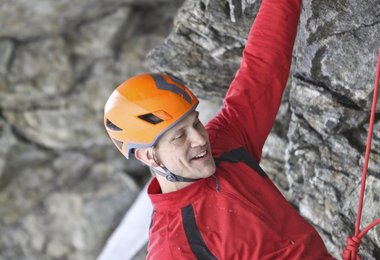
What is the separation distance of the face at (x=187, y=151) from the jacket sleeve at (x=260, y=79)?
38 centimetres

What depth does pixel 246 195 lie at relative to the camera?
3701 millimetres

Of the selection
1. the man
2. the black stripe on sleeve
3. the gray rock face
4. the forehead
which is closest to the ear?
the man

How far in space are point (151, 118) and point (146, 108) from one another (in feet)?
0.24

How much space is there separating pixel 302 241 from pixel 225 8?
7.32 ft

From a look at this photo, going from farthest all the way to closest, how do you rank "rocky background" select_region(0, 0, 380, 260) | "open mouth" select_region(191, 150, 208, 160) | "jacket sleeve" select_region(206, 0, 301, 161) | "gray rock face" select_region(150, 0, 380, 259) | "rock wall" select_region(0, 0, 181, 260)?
"rock wall" select_region(0, 0, 181, 260) < "rocky background" select_region(0, 0, 380, 260) < "gray rock face" select_region(150, 0, 380, 259) < "jacket sleeve" select_region(206, 0, 301, 161) < "open mouth" select_region(191, 150, 208, 160)

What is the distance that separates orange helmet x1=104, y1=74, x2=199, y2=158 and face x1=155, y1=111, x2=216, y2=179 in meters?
0.06

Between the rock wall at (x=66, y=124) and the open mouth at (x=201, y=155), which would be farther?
the rock wall at (x=66, y=124)

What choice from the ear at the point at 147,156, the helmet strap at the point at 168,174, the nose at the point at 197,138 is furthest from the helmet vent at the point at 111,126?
the nose at the point at 197,138

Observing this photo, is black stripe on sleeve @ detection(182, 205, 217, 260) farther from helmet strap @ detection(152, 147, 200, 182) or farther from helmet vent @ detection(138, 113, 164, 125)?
helmet vent @ detection(138, 113, 164, 125)

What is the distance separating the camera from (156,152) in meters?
3.64

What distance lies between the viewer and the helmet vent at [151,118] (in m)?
3.55

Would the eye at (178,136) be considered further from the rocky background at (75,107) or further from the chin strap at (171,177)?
the rocky background at (75,107)

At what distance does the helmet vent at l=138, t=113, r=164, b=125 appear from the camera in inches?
140

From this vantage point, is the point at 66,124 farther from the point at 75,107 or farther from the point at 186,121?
the point at 186,121
